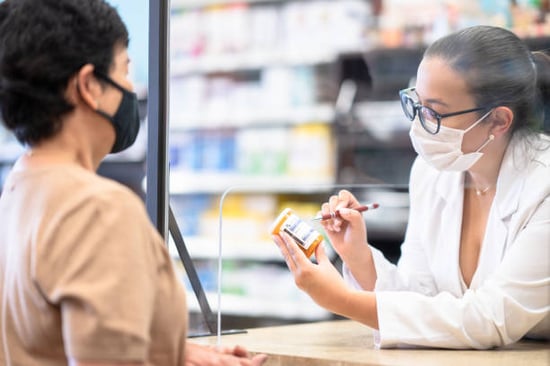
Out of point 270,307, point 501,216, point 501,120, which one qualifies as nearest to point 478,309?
point 501,216

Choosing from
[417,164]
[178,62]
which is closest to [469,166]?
[417,164]

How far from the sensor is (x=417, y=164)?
2.21 meters

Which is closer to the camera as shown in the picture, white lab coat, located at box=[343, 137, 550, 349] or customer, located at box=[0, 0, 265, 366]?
customer, located at box=[0, 0, 265, 366]

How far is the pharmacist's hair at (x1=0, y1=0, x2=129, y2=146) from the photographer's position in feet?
4.03

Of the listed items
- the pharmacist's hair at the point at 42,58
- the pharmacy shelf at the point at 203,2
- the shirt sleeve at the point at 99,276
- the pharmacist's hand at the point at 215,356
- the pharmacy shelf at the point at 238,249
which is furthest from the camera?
the pharmacy shelf at the point at 203,2

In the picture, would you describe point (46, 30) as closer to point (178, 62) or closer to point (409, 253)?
point (409, 253)

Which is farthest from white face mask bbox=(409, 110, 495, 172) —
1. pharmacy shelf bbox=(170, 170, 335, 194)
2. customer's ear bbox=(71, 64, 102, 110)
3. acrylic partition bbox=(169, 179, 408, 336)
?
pharmacy shelf bbox=(170, 170, 335, 194)

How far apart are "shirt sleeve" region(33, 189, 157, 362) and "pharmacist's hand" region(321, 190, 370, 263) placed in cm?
93

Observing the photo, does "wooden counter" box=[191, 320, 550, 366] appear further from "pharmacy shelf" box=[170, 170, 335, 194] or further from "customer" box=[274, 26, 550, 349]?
"pharmacy shelf" box=[170, 170, 335, 194]

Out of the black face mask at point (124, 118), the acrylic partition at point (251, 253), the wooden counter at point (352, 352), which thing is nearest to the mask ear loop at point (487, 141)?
the wooden counter at point (352, 352)

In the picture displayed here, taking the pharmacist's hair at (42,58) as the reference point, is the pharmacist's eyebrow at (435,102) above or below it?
below

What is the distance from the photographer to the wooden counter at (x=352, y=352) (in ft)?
5.34

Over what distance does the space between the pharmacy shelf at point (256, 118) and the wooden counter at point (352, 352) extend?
2482 mm

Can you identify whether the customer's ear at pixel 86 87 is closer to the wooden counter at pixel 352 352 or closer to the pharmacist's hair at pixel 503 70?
the wooden counter at pixel 352 352
